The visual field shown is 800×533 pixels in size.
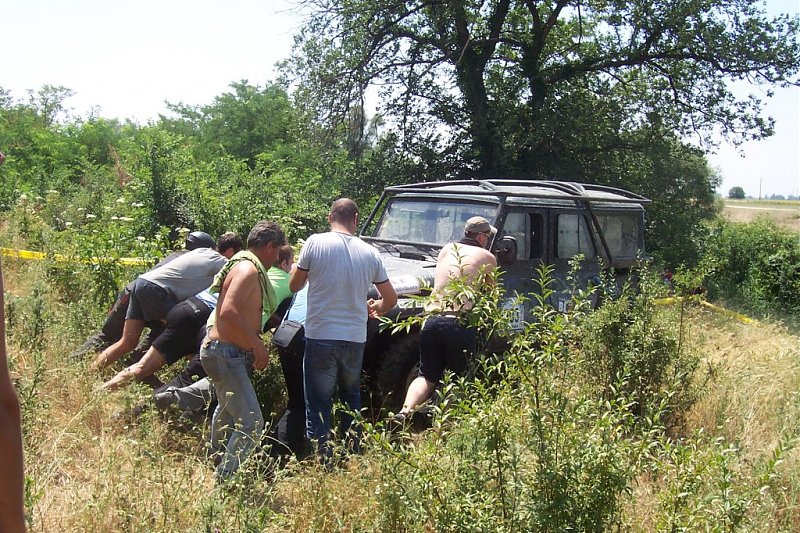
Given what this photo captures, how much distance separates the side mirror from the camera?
560cm

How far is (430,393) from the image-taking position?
4.98 m

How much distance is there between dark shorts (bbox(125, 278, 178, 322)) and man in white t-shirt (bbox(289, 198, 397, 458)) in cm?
141

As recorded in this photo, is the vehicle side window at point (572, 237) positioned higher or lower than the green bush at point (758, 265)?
higher

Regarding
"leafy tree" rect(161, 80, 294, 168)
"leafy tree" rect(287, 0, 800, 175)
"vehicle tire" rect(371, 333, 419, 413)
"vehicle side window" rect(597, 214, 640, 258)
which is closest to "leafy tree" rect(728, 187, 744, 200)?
"leafy tree" rect(161, 80, 294, 168)

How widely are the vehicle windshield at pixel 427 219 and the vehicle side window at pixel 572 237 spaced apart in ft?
2.52

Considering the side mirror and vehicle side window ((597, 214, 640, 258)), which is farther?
vehicle side window ((597, 214, 640, 258))

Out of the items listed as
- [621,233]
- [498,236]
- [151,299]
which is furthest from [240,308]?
[621,233]

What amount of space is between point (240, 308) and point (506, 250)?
2.40 metres

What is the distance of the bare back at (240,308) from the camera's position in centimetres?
401

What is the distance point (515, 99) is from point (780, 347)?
804cm

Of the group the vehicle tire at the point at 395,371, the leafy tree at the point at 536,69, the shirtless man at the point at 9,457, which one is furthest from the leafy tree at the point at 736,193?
the shirtless man at the point at 9,457

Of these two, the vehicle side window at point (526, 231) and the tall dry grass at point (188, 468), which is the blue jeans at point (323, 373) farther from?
the vehicle side window at point (526, 231)

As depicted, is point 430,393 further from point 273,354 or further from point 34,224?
point 34,224

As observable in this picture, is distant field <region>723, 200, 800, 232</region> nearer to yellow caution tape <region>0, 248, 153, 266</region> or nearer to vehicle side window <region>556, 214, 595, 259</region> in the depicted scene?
vehicle side window <region>556, 214, 595, 259</region>
